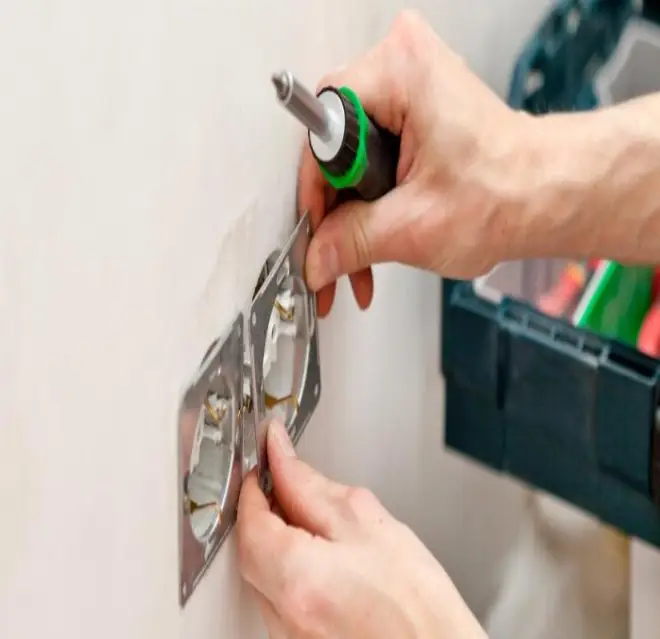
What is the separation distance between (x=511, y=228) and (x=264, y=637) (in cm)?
25

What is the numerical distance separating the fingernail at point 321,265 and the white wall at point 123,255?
0.8 inches

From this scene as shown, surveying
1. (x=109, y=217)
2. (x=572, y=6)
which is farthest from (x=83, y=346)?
(x=572, y=6)

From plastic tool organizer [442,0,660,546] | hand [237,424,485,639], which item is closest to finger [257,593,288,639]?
hand [237,424,485,639]

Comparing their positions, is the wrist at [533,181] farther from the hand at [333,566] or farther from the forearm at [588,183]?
the hand at [333,566]

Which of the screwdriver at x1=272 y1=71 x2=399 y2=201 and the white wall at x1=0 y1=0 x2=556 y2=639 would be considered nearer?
the white wall at x1=0 y1=0 x2=556 y2=639

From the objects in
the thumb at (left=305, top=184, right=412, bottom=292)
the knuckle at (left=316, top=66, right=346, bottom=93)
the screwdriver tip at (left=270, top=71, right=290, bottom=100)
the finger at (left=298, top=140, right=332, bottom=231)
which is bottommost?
the thumb at (left=305, top=184, right=412, bottom=292)

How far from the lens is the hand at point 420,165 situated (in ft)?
1.45

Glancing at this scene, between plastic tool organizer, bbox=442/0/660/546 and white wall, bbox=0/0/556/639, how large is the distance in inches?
10.4

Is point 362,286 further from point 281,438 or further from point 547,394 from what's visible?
point 547,394

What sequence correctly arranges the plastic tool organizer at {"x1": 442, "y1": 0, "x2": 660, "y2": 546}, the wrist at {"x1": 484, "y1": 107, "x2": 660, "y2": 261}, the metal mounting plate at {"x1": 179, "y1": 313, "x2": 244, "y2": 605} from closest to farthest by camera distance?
the metal mounting plate at {"x1": 179, "y1": 313, "x2": 244, "y2": 605}, the wrist at {"x1": 484, "y1": 107, "x2": 660, "y2": 261}, the plastic tool organizer at {"x1": 442, "y1": 0, "x2": 660, "y2": 546}

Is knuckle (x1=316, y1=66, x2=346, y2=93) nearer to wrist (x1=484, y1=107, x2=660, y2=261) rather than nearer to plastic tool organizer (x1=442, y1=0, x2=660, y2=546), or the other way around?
wrist (x1=484, y1=107, x2=660, y2=261)

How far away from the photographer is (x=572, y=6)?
2.60ft

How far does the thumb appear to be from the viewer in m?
0.45

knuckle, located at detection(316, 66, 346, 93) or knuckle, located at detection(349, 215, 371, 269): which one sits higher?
knuckle, located at detection(316, 66, 346, 93)
